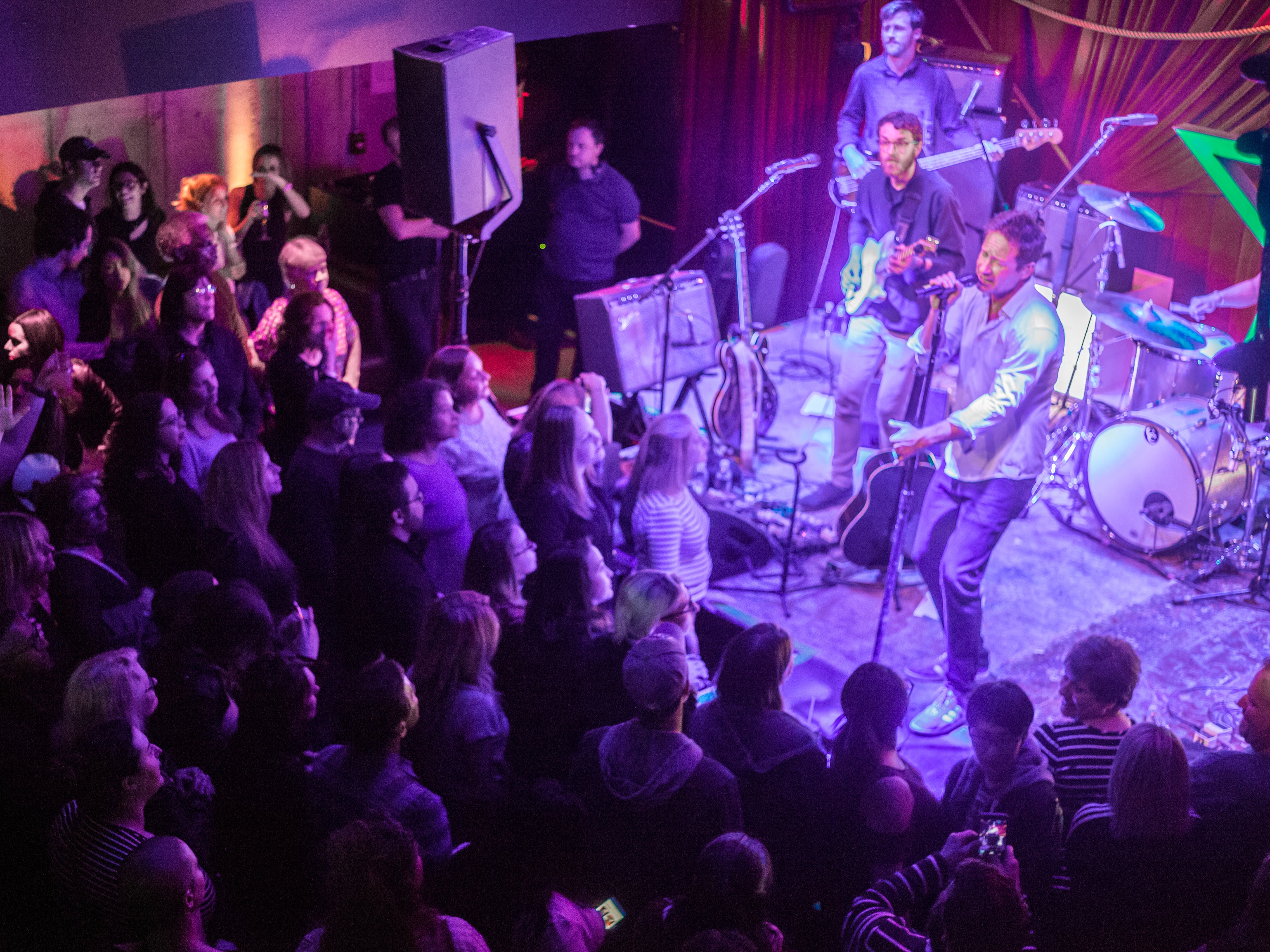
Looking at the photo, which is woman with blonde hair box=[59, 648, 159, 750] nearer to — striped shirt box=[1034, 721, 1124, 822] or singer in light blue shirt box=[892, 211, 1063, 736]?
striped shirt box=[1034, 721, 1124, 822]

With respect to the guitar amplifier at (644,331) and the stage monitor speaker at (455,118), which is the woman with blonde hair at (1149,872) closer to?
the stage monitor speaker at (455,118)

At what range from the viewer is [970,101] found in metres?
7.50

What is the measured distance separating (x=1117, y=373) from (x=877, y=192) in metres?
2.52

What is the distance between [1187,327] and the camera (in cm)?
588

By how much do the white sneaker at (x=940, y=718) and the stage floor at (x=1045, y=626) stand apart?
0.03m

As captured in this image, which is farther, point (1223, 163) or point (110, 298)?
point (1223, 163)

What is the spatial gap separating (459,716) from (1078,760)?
1.55m

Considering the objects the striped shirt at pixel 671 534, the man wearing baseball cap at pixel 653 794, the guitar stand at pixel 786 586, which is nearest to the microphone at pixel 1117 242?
the guitar stand at pixel 786 586

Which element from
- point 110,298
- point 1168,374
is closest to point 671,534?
point 110,298

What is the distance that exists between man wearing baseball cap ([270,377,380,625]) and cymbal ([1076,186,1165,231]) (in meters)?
4.00

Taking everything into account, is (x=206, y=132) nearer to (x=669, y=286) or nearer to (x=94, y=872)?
(x=669, y=286)

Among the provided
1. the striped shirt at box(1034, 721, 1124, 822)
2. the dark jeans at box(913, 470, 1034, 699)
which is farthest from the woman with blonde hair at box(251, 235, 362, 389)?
the striped shirt at box(1034, 721, 1124, 822)

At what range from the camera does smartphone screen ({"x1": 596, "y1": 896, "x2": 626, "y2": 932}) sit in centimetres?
271

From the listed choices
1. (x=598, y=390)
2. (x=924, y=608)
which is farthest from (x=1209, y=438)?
(x=598, y=390)
